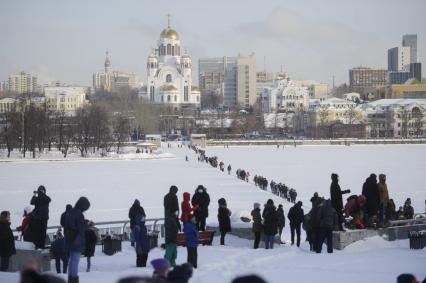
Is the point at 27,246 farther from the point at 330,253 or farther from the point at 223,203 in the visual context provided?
the point at 330,253

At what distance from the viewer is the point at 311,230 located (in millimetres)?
13383

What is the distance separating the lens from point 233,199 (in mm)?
28922

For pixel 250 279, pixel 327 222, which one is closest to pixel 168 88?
pixel 327 222

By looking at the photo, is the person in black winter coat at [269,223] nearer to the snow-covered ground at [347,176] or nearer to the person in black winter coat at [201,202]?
the person in black winter coat at [201,202]

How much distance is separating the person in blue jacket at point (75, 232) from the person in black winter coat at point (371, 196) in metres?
5.96

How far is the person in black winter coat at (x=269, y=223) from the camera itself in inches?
549

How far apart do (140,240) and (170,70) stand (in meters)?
147

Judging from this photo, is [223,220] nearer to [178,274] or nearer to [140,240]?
[140,240]

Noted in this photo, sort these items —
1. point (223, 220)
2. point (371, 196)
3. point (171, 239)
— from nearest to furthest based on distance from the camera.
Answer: point (171, 239) < point (371, 196) < point (223, 220)

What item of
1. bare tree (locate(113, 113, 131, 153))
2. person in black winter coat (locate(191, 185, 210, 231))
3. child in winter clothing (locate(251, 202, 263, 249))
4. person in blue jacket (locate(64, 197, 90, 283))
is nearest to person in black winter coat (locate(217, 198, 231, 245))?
person in black winter coat (locate(191, 185, 210, 231))

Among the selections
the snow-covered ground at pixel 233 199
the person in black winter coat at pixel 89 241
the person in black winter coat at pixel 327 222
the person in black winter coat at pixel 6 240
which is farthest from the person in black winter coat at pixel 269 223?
the person in black winter coat at pixel 6 240

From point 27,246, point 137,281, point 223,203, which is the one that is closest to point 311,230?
point 223,203

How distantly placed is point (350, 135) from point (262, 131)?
1720 centimetres

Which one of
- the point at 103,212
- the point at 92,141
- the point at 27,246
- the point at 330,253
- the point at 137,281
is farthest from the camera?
the point at 92,141
